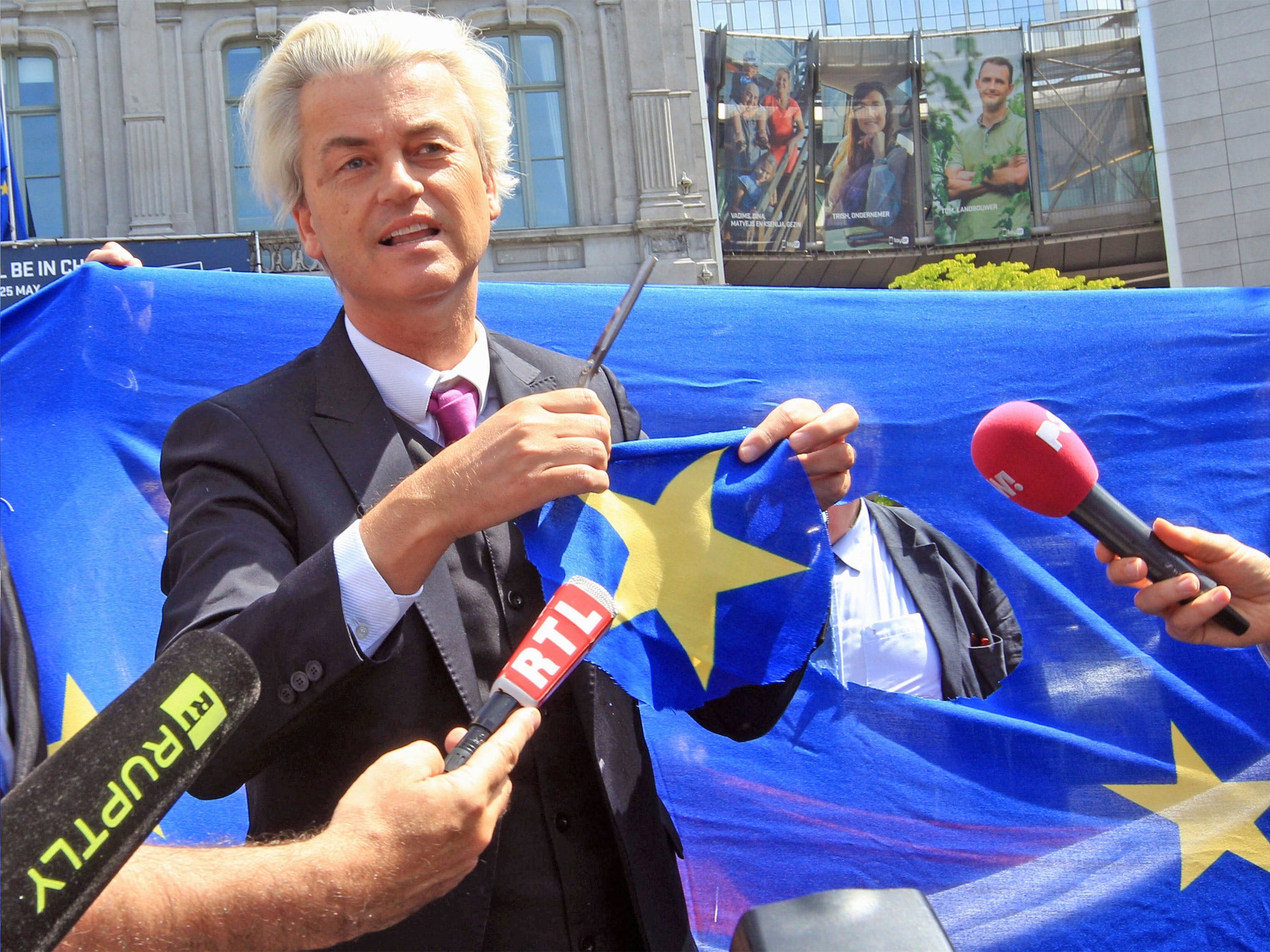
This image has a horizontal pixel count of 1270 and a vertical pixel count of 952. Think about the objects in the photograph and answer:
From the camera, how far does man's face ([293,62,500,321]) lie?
5.32ft

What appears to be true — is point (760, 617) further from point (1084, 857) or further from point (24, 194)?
point (24, 194)

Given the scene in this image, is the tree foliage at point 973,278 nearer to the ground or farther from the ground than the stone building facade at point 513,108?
nearer to the ground

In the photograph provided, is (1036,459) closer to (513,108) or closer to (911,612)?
(911,612)

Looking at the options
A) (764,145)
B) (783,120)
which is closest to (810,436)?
(764,145)

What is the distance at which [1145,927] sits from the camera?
222 centimetres

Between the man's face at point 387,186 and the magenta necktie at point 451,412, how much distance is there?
0.45 ft

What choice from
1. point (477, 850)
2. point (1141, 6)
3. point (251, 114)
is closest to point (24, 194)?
point (251, 114)

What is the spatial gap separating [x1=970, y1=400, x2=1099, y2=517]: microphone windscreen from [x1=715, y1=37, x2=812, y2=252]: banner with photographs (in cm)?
1795

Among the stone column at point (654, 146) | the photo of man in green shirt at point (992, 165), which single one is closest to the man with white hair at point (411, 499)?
the stone column at point (654, 146)

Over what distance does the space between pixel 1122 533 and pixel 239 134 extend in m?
15.5

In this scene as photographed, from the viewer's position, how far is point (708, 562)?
1735 millimetres

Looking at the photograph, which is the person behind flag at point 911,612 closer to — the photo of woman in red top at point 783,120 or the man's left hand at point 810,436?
the man's left hand at point 810,436

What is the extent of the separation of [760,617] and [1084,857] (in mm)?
1044

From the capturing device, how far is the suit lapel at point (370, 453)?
4.58ft
